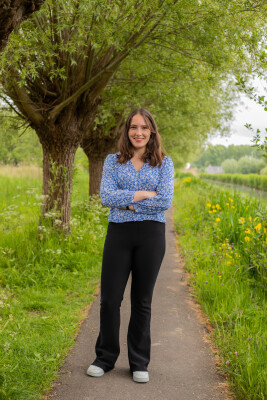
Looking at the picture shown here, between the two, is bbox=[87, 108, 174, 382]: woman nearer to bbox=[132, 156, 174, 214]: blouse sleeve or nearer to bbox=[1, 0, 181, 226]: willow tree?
bbox=[132, 156, 174, 214]: blouse sleeve

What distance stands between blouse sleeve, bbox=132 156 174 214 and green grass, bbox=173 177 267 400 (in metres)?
1.35

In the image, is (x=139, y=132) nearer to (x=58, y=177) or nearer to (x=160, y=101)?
(x=58, y=177)

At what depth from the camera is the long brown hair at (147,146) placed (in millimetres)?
3504

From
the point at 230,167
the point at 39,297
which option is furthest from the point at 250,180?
the point at 230,167

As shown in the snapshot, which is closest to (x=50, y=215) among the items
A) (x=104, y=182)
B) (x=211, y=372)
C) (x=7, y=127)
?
(x=7, y=127)

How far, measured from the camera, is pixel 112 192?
3.38m

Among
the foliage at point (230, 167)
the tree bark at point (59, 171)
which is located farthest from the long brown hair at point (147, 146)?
the foliage at point (230, 167)

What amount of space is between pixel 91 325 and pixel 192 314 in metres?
1.22

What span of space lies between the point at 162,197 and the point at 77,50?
3970mm

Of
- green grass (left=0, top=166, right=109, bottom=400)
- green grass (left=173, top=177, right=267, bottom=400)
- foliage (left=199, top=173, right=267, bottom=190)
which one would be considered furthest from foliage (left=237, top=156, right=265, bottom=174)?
green grass (left=0, top=166, right=109, bottom=400)

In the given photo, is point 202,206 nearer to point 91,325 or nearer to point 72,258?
point 72,258

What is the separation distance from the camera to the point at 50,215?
7.27 m

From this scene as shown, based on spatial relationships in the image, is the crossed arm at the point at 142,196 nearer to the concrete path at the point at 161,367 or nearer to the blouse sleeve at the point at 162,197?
the blouse sleeve at the point at 162,197

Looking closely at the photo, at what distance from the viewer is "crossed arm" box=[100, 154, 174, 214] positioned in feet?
10.9
